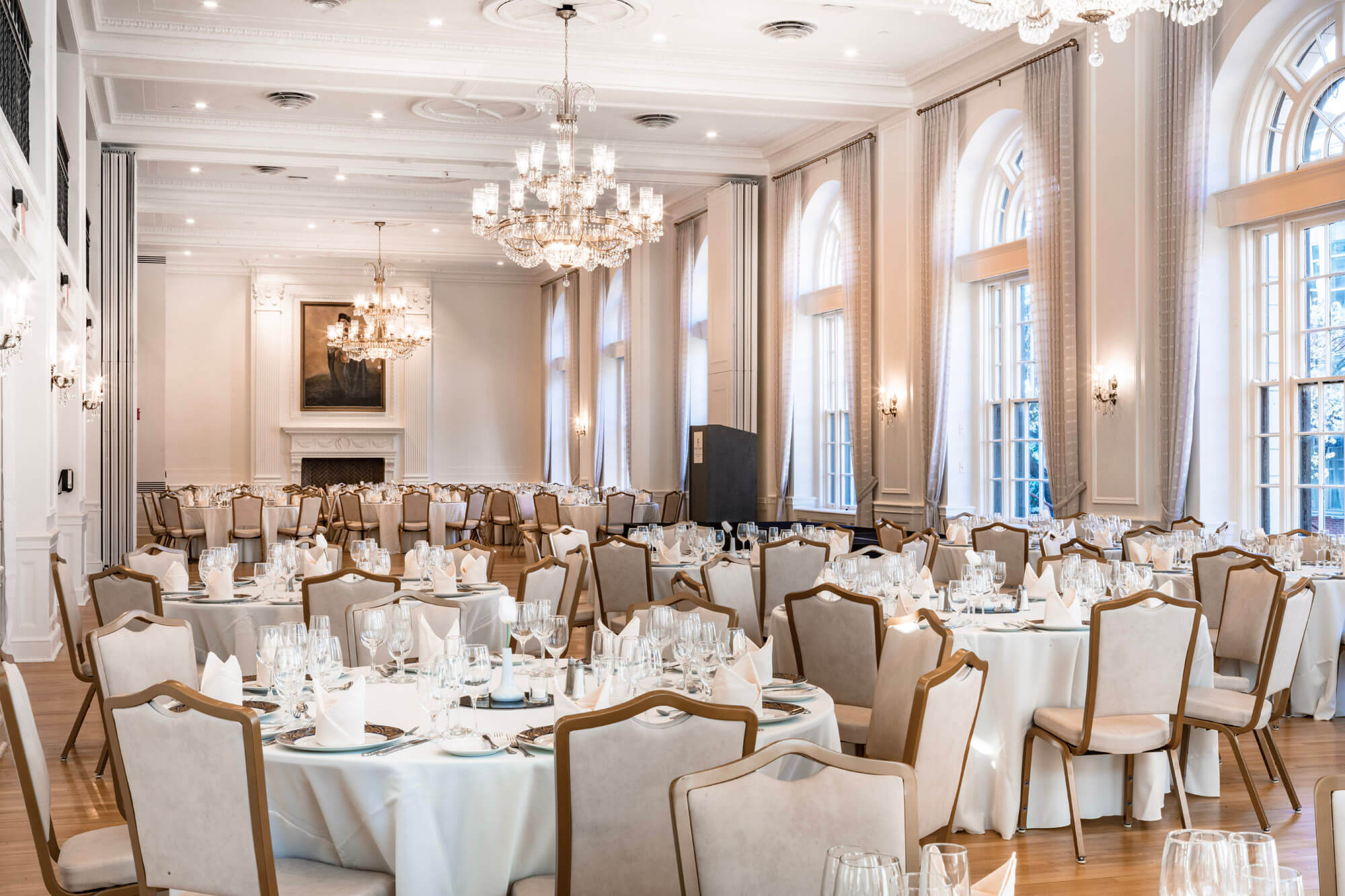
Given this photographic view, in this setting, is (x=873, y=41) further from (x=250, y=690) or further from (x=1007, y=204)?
(x=250, y=690)

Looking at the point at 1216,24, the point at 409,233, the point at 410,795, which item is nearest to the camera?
the point at 410,795

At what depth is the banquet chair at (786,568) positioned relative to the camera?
7.53m

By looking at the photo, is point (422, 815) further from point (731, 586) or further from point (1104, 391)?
point (1104, 391)

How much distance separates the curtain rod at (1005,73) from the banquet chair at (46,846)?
372 inches

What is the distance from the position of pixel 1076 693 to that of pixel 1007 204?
7.56 metres

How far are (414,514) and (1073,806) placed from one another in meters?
13.4

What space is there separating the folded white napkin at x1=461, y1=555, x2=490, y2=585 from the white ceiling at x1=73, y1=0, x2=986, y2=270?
5408 mm

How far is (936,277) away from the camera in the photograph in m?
11.7

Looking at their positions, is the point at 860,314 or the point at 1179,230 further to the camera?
the point at 860,314

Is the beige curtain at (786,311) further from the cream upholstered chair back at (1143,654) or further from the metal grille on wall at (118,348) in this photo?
the cream upholstered chair back at (1143,654)

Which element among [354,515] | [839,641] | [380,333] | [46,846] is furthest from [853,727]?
[380,333]

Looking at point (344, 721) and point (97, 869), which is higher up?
point (344, 721)

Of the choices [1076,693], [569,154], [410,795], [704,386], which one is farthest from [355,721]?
[704,386]

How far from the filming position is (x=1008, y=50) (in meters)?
10.7
